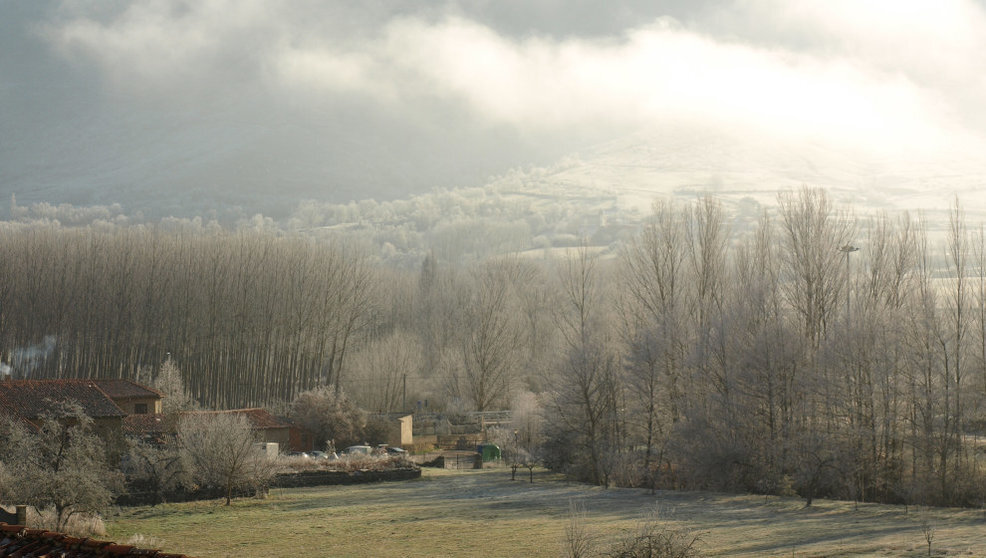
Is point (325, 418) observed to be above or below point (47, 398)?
below

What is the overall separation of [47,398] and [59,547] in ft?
110

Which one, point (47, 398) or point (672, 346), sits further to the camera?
point (672, 346)

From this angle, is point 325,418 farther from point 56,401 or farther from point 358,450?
point 56,401

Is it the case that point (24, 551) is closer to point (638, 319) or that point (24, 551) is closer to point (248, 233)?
point (638, 319)

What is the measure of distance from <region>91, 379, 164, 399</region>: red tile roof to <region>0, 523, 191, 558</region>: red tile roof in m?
39.8

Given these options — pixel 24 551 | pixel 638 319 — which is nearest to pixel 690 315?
pixel 638 319

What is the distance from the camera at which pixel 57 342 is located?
6234 centimetres

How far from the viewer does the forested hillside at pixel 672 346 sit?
32156 mm

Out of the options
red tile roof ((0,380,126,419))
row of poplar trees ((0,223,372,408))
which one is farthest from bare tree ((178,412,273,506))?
row of poplar trees ((0,223,372,408))

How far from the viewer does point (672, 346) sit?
39.2m

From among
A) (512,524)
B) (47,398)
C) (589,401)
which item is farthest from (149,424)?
(512,524)

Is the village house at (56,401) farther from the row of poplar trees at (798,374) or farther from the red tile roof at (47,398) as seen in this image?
the row of poplar trees at (798,374)

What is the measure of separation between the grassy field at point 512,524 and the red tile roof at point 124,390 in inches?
568

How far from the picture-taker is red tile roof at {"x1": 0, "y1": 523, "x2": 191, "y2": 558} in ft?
24.9
